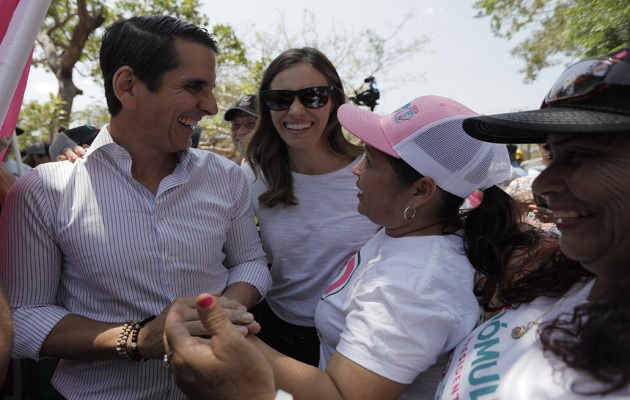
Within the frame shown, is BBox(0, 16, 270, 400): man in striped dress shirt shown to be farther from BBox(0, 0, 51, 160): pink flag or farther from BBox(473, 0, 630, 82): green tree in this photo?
BBox(473, 0, 630, 82): green tree

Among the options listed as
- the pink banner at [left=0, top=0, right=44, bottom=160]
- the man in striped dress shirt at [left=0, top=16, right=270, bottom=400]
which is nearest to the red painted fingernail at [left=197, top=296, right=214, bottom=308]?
the man in striped dress shirt at [left=0, top=16, right=270, bottom=400]

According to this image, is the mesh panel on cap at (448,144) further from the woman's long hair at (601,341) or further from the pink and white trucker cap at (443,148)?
the woman's long hair at (601,341)

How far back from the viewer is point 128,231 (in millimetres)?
1918

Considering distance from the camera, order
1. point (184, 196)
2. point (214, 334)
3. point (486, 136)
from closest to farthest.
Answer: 1. point (214, 334)
2. point (486, 136)
3. point (184, 196)

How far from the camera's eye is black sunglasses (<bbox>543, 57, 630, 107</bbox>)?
1031 millimetres

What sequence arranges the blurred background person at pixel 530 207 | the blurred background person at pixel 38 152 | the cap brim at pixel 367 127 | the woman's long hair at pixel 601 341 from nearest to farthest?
the woman's long hair at pixel 601 341, the cap brim at pixel 367 127, the blurred background person at pixel 530 207, the blurred background person at pixel 38 152

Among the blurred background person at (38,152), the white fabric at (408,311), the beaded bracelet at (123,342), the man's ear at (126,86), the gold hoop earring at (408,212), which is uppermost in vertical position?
the man's ear at (126,86)

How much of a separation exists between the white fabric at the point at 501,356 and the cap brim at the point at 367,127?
2.30 feet

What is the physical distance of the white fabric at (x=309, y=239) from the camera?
255 cm

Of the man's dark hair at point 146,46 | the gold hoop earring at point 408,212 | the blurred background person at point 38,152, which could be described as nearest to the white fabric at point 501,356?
the gold hoop earring at point 408,212

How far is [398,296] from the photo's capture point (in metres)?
1.56

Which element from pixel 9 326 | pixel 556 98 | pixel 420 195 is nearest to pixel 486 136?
pixel 556 98

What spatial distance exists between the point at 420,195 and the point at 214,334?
3.34 ft

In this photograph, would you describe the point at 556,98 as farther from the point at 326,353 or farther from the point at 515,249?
the point at 326,353
